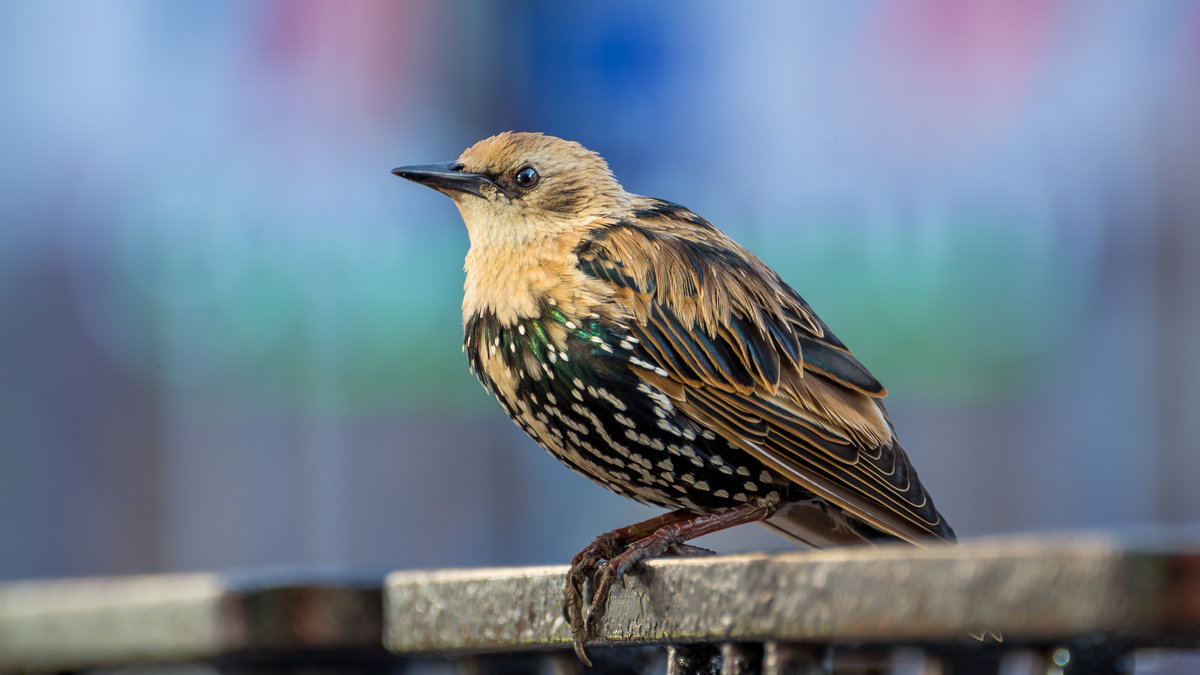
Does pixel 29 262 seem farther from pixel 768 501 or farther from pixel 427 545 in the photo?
pixel 768 501

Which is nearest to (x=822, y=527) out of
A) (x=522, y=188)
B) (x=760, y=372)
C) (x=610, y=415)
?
(x=760, y=372)

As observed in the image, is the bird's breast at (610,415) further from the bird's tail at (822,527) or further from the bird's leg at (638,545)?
the bird's tail at (822,527)

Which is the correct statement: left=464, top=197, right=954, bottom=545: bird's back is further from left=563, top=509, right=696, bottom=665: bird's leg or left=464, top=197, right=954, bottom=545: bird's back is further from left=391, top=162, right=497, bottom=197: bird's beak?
left=391, top=162, right=497, bottom=197: bird's beak

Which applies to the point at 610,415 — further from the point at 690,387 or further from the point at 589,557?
the point at 589,557

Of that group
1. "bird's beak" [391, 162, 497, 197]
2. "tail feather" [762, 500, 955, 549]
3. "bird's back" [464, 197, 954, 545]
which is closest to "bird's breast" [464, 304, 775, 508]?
"bird's back" [464, 197, 954, 545]

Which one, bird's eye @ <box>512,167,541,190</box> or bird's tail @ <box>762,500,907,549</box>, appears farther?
bird's eye @ <box>512,167,541,190</box>
